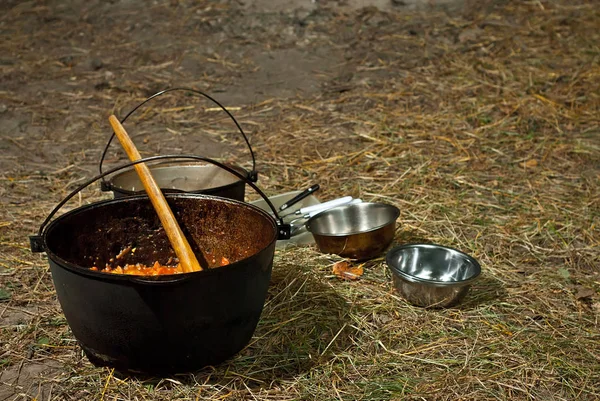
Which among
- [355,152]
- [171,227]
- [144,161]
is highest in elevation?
[144,161]

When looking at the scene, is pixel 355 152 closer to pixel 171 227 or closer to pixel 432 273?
pixel 432 273

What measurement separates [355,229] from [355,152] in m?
1.33

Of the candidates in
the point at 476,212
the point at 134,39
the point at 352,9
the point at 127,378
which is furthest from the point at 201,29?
the point at 127,378

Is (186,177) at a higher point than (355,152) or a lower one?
higher

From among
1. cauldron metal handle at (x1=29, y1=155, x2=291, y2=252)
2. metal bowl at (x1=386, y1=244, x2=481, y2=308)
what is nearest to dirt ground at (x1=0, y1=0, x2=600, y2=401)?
metal bowl at (x1=386, y1=244, x2=481, y2=308)

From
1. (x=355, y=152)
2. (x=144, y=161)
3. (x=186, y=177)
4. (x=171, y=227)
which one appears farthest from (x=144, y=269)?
(x=355, y=152)

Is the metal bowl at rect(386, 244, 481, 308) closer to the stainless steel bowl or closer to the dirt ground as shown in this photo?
the dirt ground

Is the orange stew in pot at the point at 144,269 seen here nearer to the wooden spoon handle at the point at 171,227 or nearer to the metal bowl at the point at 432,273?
the wooden spoon handle at the point at 171,227

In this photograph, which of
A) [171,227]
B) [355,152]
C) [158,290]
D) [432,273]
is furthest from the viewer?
[355,152]

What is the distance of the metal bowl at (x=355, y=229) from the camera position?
373 centimetres

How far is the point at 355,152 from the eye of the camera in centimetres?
525

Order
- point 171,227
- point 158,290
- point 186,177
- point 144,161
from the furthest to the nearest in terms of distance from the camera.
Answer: point 186,177 → point 171,227 → point 144,161 → point 158,290

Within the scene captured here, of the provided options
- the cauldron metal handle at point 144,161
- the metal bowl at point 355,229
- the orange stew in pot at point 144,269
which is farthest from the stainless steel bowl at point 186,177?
the cauldron metal handle at point 144,161

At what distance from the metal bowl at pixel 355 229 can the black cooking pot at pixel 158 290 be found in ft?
2.60
